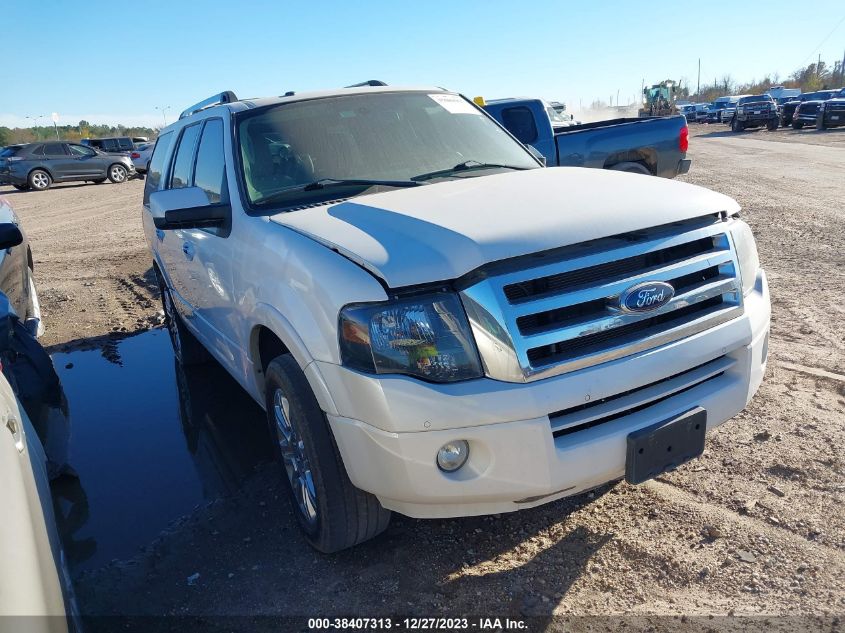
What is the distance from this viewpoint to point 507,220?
2.52 metres

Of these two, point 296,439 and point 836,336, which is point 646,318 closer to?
point 296,439

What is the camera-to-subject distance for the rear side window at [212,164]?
3634mm

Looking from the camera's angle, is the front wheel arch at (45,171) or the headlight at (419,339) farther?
the front wheel arch at (45,171)

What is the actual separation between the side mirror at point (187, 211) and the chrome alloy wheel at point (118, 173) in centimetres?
2524

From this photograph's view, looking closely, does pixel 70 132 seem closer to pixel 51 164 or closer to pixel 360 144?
pixel 51 164

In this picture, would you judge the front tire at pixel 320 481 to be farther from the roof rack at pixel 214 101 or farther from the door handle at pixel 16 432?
the roof rack at pixel 214 101

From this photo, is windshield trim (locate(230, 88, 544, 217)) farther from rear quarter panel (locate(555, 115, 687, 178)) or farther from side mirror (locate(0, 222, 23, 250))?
rear quarter panel (locate(555, 115, 687, 178))

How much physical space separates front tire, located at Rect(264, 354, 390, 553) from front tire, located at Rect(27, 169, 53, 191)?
84.9ft

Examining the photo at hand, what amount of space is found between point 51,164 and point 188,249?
2416cm

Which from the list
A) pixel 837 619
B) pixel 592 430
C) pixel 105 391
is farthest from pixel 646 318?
pixel 105 391

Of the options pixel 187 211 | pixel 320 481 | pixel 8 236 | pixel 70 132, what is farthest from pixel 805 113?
pixel 70 132

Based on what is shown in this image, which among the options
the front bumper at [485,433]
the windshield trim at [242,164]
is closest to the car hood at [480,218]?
the windshield trim at [242,164]

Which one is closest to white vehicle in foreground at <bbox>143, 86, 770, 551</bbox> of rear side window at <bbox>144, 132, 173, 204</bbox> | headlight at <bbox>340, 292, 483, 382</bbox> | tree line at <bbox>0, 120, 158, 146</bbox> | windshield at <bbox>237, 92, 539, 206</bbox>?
headlight at <bbox>340, 292, 483, 382</bbox>

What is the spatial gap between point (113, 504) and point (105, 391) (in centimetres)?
192
